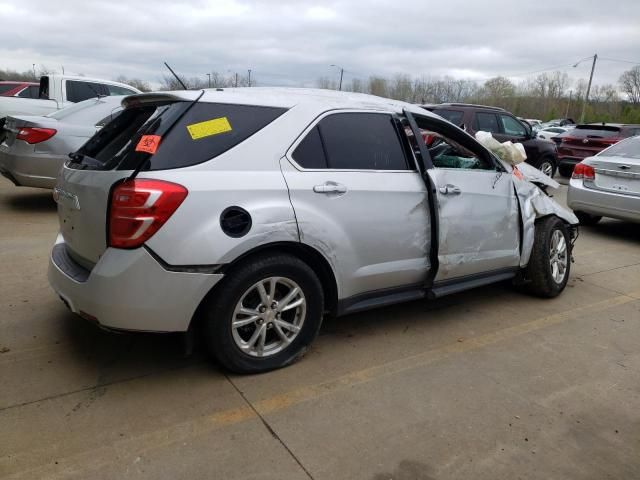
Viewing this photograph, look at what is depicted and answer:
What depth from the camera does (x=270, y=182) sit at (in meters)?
3.07

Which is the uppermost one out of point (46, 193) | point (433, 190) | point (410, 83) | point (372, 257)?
point (410, 83)

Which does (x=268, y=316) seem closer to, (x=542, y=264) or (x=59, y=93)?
(x=542, y=264)

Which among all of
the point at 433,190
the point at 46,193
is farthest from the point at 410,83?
the point at 433,190

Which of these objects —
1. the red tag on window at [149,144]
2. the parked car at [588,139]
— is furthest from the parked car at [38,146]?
the parked car at [588,139]

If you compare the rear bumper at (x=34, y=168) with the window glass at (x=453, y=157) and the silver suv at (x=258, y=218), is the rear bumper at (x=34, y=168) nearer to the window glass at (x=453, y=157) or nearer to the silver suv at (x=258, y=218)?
the silver suv at (x=258, y=218)

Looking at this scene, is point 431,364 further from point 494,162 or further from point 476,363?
point 494,162

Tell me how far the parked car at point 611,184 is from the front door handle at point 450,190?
4369 millimetres

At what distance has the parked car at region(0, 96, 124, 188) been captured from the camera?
6.86 m

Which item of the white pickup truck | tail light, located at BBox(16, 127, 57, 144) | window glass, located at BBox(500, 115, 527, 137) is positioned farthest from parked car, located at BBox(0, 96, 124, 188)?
window glass, located at BBox(500, 115, 527, 137)

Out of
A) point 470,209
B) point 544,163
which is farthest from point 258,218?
point 544,163

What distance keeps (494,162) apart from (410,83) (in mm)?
59881

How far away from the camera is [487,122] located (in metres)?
11.4

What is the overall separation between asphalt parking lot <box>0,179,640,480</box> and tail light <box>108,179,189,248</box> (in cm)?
90

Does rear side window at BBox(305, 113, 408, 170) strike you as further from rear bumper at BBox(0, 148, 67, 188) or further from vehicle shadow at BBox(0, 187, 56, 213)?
vehicle shadow at BBox(0, 187, 56, 213)
